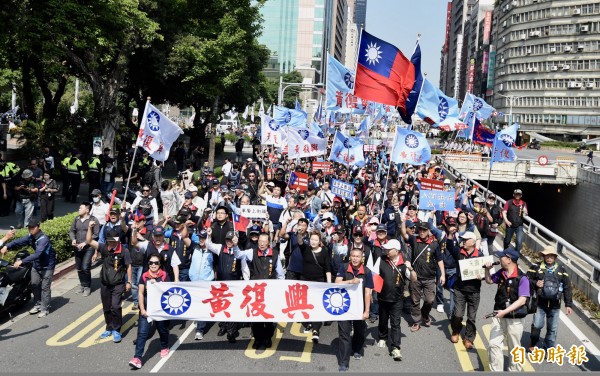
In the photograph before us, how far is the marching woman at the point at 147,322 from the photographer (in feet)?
25.7

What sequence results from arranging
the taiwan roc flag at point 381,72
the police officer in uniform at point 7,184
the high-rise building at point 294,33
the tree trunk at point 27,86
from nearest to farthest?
the taiwan roc flag at point 381,72
the police officer in uniform at point 7,184
the tree trunk at point 27,86
the high-rise building at point 294,33

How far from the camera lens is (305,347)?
8.75m

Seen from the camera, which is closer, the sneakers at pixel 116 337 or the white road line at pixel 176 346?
the white road line at pixel 176 346

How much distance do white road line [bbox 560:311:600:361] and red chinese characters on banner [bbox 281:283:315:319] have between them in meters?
4.49

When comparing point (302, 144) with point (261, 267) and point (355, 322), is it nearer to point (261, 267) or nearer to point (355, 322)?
point (261, 267)

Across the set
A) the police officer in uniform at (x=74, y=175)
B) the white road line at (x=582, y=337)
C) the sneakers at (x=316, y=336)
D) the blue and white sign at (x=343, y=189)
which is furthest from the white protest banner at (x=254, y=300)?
the police officer in uniform at (x=74, y=175)

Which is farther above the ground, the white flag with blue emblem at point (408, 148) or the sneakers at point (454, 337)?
the white flag with blue emblem at point (408, 148)

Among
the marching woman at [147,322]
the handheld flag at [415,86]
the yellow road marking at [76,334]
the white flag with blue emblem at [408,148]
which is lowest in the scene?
the yellow road marking at [76,334]

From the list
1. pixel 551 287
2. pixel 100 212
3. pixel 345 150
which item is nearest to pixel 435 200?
pixel 551 287

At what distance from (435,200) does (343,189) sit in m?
2.30

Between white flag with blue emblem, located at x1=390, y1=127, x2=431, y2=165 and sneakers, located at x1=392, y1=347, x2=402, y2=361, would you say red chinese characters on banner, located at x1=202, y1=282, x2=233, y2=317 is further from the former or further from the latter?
white flag with blue emblem, located at x1=390, y1=127, x2=431, y2=165

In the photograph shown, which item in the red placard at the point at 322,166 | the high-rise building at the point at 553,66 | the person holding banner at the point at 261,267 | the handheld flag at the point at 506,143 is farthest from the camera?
the high-rise building at the point at 553,66

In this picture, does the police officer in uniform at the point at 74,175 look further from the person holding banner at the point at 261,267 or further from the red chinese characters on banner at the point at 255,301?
the red chinese characters on banner at the point at 255,301

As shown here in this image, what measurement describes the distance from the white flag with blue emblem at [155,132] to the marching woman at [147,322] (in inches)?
187
